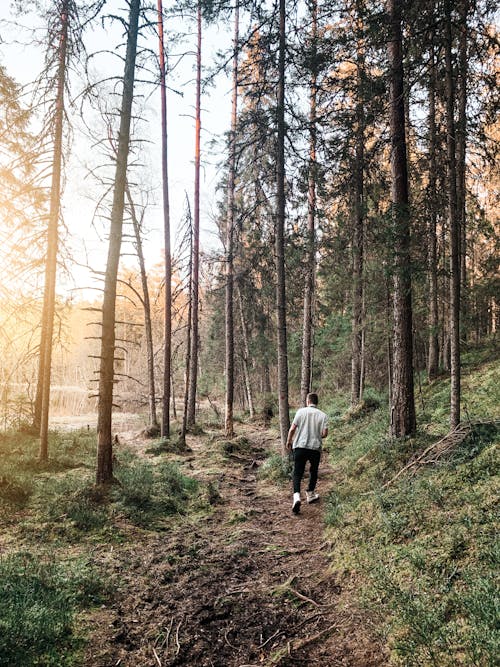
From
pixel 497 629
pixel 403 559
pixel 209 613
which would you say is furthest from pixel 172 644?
pixel 497 629

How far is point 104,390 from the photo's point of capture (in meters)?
7.48

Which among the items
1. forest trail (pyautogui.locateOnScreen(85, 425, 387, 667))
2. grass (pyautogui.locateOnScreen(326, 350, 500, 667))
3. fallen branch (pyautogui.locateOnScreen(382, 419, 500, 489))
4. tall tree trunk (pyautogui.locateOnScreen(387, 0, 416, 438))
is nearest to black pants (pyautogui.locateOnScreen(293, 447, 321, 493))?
grass (pyautogui.locateOnScreen(326, 350, 500, 667))

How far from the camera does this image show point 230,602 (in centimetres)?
414

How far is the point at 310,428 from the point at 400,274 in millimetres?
Answer: 3537

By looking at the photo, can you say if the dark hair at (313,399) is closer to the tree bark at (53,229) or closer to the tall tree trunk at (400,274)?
the tall tree trunk at (400,274)

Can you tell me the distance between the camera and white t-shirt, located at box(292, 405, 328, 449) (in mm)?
7219

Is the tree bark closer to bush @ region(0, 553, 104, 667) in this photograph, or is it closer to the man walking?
bush @ region(0, 553, 104, 667)

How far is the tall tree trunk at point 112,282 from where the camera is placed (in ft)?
24.3

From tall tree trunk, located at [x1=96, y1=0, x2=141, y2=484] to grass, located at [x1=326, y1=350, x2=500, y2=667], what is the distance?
4427 mm

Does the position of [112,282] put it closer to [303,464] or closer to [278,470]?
[303,464]

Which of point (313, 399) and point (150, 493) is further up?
point (313, 399)

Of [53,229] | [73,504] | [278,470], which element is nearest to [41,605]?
[73,504]

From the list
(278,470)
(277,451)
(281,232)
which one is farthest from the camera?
(277,451)

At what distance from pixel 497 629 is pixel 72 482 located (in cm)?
733
